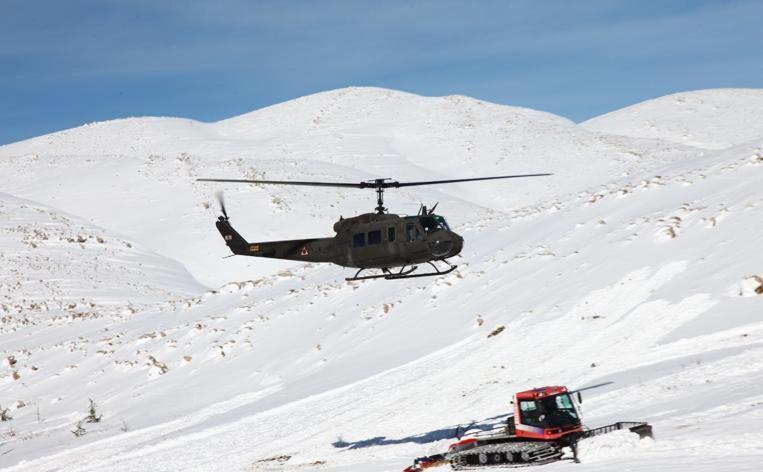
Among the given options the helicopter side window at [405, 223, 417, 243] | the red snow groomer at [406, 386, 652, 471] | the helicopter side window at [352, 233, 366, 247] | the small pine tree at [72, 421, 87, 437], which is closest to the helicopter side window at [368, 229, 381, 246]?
the helicopter side window at [352, 233, 366, 247]

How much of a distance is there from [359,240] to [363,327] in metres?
13.8

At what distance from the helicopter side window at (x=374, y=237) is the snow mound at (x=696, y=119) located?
7998 cm

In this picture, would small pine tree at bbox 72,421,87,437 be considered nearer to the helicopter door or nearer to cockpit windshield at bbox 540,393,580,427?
the helicopter door

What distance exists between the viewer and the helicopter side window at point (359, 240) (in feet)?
71.0

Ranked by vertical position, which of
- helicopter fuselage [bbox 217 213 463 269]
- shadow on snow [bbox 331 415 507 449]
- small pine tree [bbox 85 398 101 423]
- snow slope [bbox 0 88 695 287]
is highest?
snow slope [bbox 0 88 695 287]

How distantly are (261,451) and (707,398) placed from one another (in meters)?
12.2

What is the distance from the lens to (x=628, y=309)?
1112 inches

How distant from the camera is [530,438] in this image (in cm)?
1870

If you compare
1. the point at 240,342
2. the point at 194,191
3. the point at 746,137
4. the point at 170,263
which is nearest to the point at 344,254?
the point at 240,342

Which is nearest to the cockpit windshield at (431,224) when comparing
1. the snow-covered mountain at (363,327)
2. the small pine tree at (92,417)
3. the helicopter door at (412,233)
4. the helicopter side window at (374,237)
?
the helicopter door at (412,233)

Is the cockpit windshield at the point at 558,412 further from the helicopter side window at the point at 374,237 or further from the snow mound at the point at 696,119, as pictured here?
the snow mound at the point at 696,119

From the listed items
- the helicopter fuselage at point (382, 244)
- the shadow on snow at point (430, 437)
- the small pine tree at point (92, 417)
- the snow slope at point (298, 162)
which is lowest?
the shadow on snow at point (430, 437)

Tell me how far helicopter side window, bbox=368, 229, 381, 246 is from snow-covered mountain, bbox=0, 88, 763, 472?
548 centimetres

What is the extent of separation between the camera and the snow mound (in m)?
98.1
